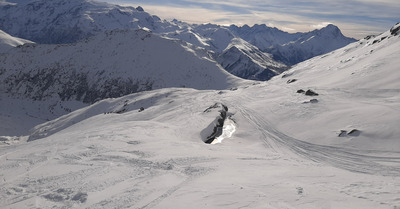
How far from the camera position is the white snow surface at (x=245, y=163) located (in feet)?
36.0

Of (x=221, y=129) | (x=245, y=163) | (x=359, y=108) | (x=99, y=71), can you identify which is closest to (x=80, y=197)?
(x=245, y=163)

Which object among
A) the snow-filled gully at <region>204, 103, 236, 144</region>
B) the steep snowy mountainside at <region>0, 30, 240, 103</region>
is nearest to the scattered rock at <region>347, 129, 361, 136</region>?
the snow-filled gully at <region>204, 103, 236, 144</region>

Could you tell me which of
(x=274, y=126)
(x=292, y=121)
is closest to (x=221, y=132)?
(x=274, y=126)

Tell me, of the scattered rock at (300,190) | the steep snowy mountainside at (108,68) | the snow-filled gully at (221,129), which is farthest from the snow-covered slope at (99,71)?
the scattered rock at (300,190)

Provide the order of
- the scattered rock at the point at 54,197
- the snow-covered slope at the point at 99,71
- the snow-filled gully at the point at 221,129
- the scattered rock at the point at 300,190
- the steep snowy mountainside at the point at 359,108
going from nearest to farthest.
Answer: the scattered rock at the point at 300,190 → the scattered rock at the point at 54,197 → the steep snowy mountainside at the point at 359,108 → the snow-filled gully at the point at 221,129 → the snow-covered slope at the point at 99,71

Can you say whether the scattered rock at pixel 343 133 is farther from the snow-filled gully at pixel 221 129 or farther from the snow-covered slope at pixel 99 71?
the snow-covered slope at pixel 99 71

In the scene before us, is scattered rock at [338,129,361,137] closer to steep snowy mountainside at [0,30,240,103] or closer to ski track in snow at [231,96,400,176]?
ski track in snow at [231,96,400,176]

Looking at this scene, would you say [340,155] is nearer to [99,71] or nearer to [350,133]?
[350,133]

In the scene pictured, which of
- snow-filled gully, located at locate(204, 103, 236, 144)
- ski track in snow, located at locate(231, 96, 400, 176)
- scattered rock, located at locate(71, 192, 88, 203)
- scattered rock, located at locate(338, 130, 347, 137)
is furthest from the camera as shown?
snow-filled gully, located at locate(204, 103, 236, 144)

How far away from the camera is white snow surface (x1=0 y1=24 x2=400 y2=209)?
1097cm

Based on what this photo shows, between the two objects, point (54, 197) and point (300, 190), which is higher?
point (300, 190)

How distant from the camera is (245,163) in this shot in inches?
628

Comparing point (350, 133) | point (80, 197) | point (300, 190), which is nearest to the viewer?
point (300, 190)

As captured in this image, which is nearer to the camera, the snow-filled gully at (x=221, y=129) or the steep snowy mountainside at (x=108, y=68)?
the snow-filled gully at (x=221, y=129)
